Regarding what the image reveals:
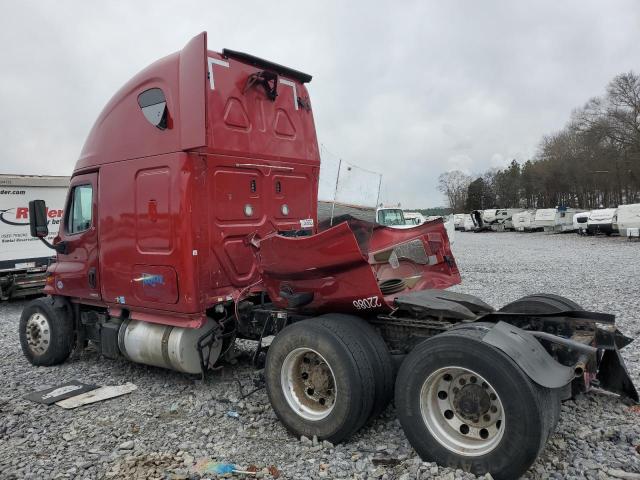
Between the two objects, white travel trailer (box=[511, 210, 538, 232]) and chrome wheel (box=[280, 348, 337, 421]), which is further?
white travel trailer (box=[511, 210, 538, 232])

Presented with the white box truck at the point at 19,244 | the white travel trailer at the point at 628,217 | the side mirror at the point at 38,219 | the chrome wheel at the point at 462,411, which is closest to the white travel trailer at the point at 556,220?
the white travel trailer at the point at 628,217

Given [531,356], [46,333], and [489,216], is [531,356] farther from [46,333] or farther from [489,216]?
[489,216]

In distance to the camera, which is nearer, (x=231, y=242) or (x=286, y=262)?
(x=286, y=262)

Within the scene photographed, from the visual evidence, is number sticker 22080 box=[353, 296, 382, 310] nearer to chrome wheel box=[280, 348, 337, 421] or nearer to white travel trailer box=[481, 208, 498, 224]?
chrome wheel box=[280, 348, 337, 421]

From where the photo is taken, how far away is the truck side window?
634 centimetres

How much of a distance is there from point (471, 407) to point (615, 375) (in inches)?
62.8

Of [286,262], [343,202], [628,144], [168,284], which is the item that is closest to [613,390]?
[286,262]

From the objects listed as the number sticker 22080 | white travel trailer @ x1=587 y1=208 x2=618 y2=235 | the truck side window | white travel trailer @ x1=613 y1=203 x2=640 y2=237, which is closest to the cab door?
the truck side window

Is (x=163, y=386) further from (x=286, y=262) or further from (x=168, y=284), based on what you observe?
(x=286, y=262)

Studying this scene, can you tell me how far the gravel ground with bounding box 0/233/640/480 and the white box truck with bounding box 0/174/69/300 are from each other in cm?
591

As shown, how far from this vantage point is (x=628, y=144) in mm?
47062

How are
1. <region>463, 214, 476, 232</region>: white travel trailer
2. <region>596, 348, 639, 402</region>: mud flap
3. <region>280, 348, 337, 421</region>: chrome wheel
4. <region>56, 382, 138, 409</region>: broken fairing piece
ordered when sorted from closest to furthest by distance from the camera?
<region>596, 348, 639, 402</region>: mud flap → <region>280, 348, 337, 421</region>: chrome wheel → <region>56, 382, 138, 409</region>: broken fairing piece → <region>463, 214, 476, 232</region>: white travel trailer

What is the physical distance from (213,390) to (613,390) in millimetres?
3821

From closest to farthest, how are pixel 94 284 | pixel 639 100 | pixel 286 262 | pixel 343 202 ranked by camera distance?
1. pixel 286 262
2. pixel 94 284
3. pixel 343 202
4. pixel 639 100
